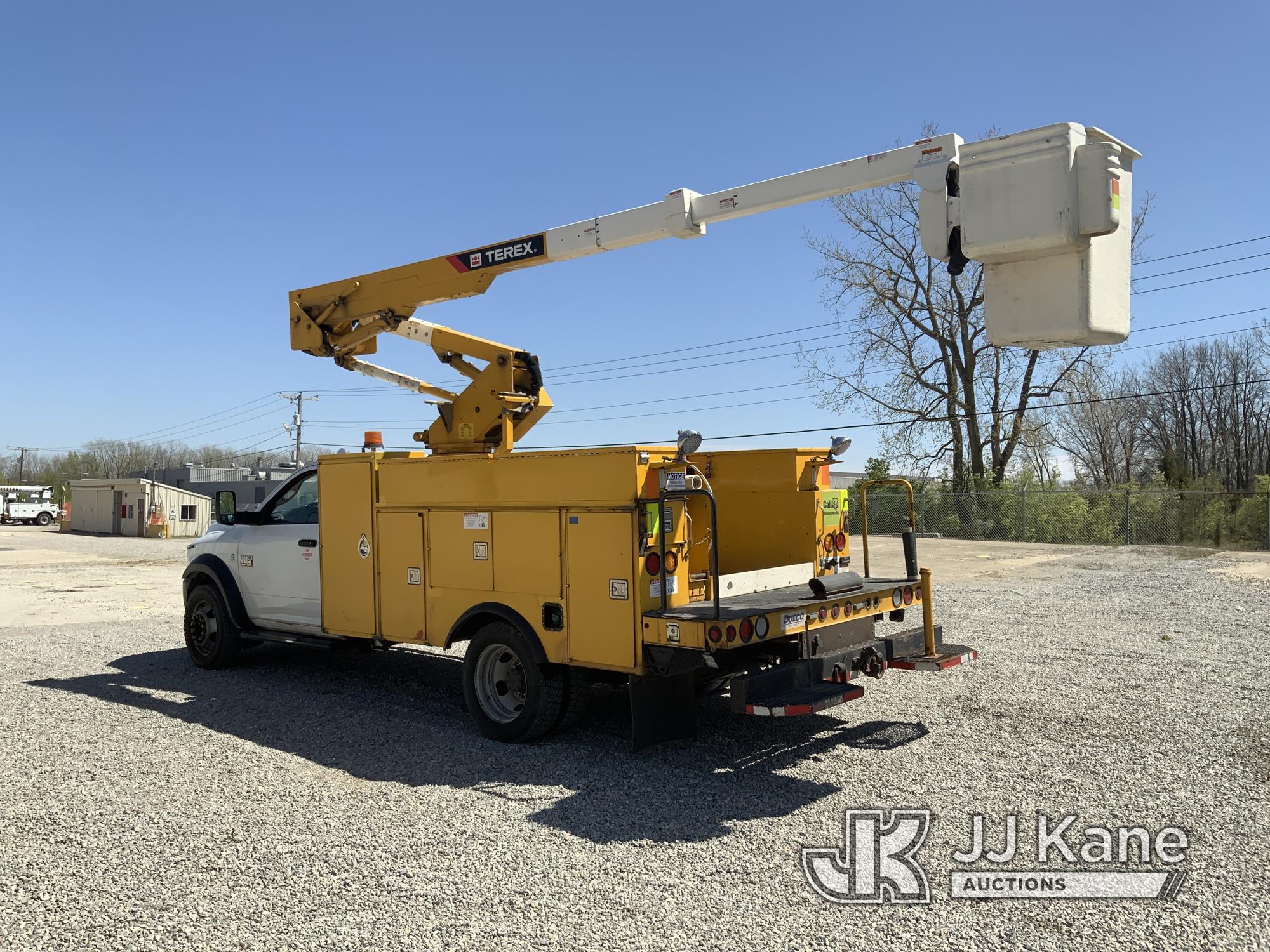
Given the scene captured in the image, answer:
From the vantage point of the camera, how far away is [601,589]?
6.09 m

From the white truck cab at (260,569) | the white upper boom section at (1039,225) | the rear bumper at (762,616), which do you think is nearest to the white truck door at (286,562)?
the white truck cab at (260,569)

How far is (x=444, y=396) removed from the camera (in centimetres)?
935

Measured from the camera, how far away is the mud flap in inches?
236

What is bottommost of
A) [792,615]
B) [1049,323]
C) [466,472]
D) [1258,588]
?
[1258,588]

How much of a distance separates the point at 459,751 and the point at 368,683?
2.80 meters

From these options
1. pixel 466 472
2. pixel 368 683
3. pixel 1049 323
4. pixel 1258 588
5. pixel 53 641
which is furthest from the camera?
pixel 1258 588

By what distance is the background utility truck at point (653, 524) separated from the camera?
503 cm

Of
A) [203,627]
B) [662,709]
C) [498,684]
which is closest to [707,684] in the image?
[662,709]

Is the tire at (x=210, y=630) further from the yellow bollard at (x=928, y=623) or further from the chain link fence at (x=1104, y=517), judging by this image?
the chain link fence at (x=1104, y=517)

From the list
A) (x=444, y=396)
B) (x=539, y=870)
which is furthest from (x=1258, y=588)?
(x=539, y=870)

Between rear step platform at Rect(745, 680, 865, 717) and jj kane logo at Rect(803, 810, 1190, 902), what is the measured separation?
0.69 m

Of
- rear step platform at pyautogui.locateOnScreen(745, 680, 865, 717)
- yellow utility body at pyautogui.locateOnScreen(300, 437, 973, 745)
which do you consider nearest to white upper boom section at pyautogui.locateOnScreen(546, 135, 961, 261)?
yellow utility body at pyautogui.locateOnScreen(300, 437, 973, 745)

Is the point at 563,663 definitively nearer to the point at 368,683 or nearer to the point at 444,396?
the point at 368,683

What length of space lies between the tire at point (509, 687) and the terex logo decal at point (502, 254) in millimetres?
3368
